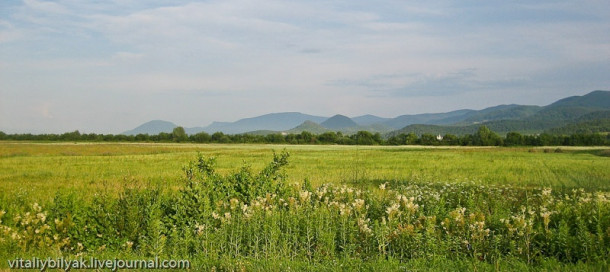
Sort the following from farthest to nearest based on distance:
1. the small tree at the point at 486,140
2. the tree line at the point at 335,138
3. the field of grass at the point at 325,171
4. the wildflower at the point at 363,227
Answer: the small tree at the point at 486,140, the tree line at the point at 335,138, the field of grass at the point at 325,171, the wildflower at the point at 363,227

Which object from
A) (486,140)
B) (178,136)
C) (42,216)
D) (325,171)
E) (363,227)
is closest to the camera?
(363,227)

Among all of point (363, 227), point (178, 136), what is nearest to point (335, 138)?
point (178, 136)

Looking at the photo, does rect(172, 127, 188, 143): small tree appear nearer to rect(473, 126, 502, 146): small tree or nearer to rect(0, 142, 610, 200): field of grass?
rect(0, 142, 610, 200): field of grass

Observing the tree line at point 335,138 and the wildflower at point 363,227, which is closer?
the wildflower at point 363,227

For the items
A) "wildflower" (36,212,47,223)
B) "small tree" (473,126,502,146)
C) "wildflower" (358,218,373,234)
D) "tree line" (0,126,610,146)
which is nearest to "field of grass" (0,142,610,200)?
"wildflower" (36,212,47,223)

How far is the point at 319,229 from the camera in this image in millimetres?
9023

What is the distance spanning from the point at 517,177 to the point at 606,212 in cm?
1389

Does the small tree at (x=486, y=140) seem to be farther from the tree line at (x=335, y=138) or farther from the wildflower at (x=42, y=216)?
the wildflower at (x=42, y=216)

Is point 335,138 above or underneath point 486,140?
above

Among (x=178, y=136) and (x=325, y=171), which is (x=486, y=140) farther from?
(x=325, y=171)

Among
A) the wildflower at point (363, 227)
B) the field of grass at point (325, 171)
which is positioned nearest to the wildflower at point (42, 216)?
the field of grass at point (325, 171)

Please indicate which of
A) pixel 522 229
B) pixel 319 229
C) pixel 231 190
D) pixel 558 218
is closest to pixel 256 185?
pixel 231 190

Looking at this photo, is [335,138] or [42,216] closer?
[42,216]

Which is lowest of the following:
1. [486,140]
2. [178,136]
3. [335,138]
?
[486,140]
